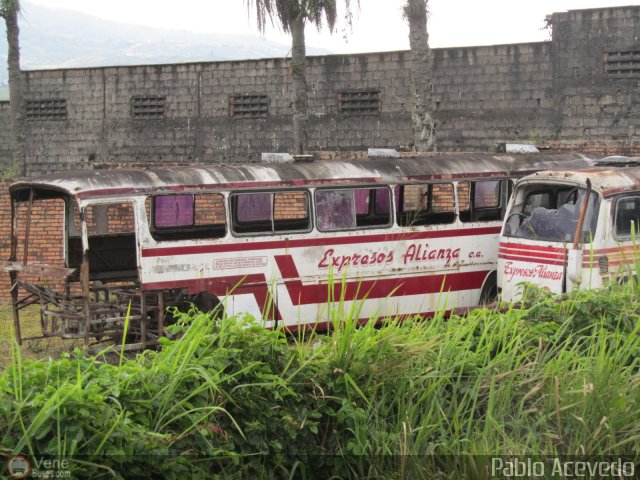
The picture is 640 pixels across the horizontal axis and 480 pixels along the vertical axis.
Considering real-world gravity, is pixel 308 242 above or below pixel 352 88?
below

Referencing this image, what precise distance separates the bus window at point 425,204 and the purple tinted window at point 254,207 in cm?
201

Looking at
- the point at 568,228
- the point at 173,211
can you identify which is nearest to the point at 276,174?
the point at 173,211

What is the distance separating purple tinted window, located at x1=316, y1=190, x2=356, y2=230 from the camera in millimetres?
12117

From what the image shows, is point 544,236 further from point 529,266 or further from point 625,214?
point 625,214

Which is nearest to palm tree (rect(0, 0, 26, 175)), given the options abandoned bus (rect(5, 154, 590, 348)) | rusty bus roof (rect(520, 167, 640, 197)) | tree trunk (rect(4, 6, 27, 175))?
tree trunk (rect(4, 6, 27, 175))

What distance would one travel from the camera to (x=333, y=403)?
573cm

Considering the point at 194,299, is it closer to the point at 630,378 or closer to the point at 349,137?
the point at 630,378

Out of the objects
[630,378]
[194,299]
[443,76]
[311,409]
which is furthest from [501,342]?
[443,76]

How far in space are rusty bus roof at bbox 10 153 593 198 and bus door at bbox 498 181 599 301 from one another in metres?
1.01

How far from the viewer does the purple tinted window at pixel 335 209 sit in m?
12.1

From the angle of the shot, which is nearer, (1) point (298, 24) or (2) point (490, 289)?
(2) point (490, 289)

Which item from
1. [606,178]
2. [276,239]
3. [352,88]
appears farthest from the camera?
[352,88]

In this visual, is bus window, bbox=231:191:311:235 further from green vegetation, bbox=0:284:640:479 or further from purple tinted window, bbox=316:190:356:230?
green vegetation, bbox=0:284:640:479

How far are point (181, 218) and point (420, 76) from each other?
7.89 meters
